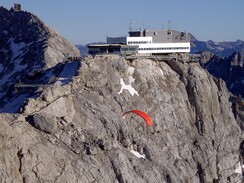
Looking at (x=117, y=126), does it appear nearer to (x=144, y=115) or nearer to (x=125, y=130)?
(x=125, y=130)

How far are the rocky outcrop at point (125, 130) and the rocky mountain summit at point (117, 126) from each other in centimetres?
16

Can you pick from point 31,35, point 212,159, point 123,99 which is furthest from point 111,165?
point 31,35

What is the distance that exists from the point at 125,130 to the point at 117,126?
60.4 inches

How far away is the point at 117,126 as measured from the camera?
86.7 m

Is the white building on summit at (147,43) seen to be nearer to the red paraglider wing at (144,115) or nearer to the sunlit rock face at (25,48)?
the sunlit rock face at (25,48)

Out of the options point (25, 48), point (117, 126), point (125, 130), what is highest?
point (25, 48)

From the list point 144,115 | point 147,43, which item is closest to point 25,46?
point 147,43

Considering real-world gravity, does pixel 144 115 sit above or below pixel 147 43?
below

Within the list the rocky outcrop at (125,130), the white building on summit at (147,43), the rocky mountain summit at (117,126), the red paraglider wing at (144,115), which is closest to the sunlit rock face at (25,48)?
the rocky mountain summit at (117,126)

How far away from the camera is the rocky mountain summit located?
7450 cm

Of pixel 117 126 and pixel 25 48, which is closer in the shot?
pixel 117 126

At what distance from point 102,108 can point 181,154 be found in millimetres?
18428

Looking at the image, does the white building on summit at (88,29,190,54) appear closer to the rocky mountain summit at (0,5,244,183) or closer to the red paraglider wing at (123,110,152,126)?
the rocky mountain summit at (0,5,244,183)

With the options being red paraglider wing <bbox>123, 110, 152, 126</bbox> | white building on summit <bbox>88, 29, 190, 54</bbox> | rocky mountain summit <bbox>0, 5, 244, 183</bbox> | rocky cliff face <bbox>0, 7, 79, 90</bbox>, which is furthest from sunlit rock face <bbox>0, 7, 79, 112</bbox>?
red paraglider wing <bbox>123, 110, 152, 126</bbox>
